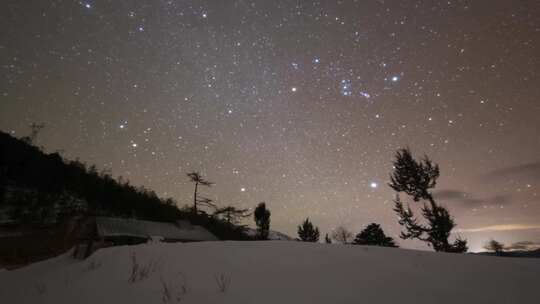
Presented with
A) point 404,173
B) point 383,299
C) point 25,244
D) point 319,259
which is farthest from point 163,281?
point 25,244

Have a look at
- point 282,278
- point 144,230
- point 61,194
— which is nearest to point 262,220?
point 144,230

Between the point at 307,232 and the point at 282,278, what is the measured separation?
45564 millimetres

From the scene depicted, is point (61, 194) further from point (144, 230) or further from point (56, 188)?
point (144, 230)

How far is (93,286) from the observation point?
353 cm

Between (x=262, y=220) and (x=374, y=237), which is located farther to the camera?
(x=262, y=220)

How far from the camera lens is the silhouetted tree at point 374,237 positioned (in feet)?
131

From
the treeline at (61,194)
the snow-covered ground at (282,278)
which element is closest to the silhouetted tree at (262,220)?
the treeline at (61,194)

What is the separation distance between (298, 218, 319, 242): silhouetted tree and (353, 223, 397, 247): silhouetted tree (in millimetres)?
7740

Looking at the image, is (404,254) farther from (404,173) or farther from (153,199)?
(153,199)

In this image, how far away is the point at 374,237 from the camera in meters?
40.2

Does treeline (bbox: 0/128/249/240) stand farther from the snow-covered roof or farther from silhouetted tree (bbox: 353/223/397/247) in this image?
silhouetted tree (bbox: 353/223/397/247)

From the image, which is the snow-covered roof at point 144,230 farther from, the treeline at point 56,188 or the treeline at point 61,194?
the treeline at point 56,188

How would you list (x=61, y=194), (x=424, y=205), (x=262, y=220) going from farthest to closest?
(x=262, y=220), (x=61, y=194), (x=424, y=205)

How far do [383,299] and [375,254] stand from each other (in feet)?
5.39
